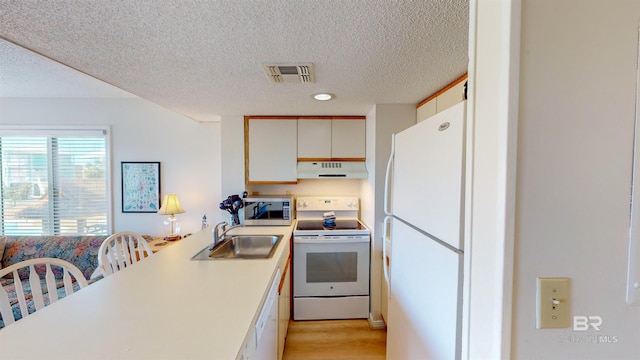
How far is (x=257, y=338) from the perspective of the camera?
101 cm

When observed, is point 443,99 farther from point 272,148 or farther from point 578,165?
point 272,148

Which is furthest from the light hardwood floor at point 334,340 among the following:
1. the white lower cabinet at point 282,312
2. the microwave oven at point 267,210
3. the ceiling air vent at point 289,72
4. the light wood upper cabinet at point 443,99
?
the ceiling air vent at point 289,72

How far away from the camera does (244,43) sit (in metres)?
1.17

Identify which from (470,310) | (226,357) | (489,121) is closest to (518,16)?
(489,121)

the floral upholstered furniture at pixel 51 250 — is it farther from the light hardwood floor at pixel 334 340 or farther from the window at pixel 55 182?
the light hardwood floor at pixel 334 340

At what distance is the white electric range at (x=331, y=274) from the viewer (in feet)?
7.57

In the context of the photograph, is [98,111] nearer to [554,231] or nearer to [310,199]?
[310,199]

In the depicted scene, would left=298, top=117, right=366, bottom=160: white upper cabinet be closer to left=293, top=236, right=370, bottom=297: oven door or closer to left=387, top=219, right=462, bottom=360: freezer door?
left=293, top=236, right=370, bottom=297: oven door

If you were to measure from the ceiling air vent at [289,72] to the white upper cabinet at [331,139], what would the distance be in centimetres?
97

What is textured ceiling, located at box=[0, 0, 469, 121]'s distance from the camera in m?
0.93

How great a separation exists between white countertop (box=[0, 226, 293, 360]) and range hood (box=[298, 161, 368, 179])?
52.6 inches

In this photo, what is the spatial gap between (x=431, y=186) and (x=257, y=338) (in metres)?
1.00

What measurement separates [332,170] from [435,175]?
1.66 meters

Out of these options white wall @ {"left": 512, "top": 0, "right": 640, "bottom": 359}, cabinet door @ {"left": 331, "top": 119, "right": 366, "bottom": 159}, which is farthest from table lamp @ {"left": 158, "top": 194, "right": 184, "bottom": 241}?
white wall @ {"left": 512, "top": 0, "right": 640, "bottom": 359}
